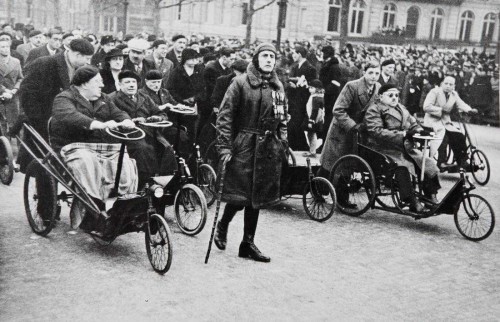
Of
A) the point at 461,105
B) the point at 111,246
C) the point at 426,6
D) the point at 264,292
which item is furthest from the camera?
the point at 426,6

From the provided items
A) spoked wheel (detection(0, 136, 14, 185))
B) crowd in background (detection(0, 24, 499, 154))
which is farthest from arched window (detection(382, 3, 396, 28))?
spoked wheel (detection(0, 136, 14, 185))

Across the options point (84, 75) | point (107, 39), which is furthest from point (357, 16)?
point (84, 75)

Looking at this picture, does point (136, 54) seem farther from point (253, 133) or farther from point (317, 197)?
point (253, 133)

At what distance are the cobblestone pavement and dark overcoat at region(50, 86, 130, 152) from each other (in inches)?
41.4

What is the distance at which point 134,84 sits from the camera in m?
7.80

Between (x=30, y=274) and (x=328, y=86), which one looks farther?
(x=328, y=86)

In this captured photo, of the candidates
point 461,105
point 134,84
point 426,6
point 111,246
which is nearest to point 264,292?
point 111,246

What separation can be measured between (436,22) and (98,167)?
39.6m

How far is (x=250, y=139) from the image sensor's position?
639 cm

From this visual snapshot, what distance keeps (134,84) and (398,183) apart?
3397 millimetres

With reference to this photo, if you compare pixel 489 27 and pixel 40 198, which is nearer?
pixel 40 198

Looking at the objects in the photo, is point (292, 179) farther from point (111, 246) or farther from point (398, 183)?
point (111, 246)

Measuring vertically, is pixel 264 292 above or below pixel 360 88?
below

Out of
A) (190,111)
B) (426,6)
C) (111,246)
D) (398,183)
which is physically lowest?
(111,246)
